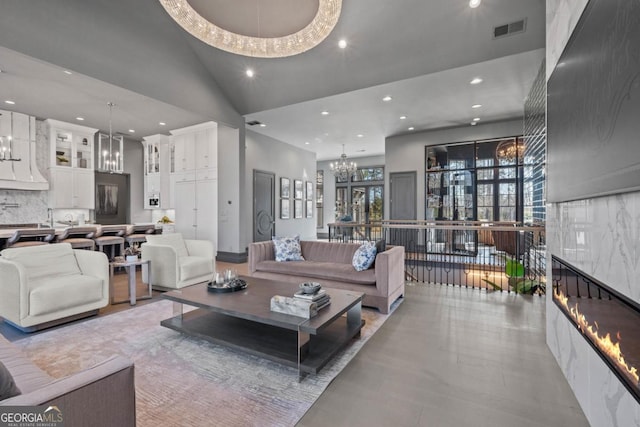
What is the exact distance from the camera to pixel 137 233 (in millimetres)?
6211

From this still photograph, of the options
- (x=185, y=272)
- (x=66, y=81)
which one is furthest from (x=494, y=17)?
(x=66, y=81)

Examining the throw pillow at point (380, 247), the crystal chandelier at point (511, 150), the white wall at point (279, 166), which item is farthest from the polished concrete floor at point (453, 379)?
the white wall at point (279, 166)

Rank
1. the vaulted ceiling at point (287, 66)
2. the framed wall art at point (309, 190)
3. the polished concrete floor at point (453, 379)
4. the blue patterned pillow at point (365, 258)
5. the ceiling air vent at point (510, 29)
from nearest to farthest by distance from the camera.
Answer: the polished concrete floor at point (453, 379), the blue patterned pillow at point (365, 258), the ceiling air vent at point (510, 29), the vaulted ceiling at point (287, 66), the framed wall art at point (309, 190)

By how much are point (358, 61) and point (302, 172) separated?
5.37m

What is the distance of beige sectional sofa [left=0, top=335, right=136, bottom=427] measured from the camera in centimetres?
91

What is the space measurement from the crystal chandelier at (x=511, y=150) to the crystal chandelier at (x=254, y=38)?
598 cm

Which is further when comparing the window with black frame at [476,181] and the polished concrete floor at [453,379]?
the window with black frame at [476,181]

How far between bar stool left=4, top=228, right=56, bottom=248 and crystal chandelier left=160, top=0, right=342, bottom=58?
14.0ft

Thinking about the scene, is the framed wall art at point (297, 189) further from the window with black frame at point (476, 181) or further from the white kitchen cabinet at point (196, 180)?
the window with black frame at point (476, 181)

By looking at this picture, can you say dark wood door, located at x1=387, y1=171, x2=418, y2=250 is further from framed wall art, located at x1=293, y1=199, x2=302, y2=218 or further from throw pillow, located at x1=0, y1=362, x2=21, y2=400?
throw pillow, located at x1=0, y1=362, x2=21, y2=400

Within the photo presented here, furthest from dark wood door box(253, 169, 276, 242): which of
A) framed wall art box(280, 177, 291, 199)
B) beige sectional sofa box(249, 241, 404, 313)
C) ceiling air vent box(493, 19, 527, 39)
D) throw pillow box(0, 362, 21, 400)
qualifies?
throw pillow box(0, 362, 21, 400)

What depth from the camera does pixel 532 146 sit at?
4637mm

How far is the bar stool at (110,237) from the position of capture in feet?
17.6

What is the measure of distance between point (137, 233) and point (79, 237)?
3.43ft
